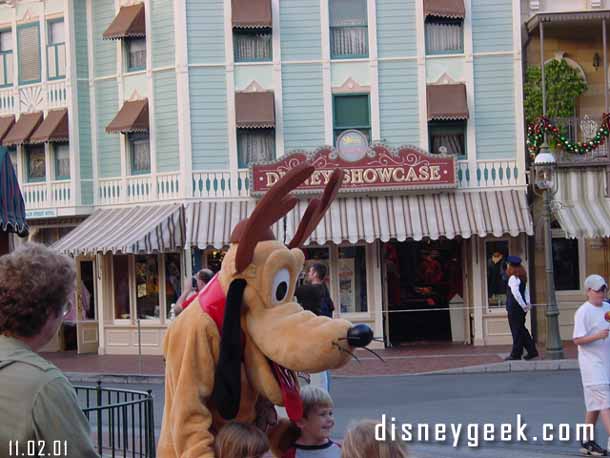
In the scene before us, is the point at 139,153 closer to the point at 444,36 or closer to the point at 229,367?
the point at 444,36

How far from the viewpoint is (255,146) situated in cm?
2322

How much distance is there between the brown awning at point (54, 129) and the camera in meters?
24.6

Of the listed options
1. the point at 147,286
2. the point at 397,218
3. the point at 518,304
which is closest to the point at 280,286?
the point at 518,304

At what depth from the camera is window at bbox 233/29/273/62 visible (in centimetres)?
2323

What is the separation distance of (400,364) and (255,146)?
20.9 ft

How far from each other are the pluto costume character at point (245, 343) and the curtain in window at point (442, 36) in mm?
18440

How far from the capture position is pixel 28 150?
84.2ft

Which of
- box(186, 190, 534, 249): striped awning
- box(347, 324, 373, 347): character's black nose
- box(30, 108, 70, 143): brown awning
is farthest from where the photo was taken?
box(30, 108, 70, 143): brown awning

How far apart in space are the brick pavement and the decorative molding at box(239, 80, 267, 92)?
6.30m

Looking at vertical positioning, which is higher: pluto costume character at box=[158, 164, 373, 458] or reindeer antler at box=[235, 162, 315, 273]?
reindeer antler at box=[235, 162, 315, 273]

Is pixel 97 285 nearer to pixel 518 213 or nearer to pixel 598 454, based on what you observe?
pixel 518 213

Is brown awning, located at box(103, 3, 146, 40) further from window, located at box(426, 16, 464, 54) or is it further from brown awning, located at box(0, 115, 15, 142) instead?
window, located at box(426, 16, 464, 54)

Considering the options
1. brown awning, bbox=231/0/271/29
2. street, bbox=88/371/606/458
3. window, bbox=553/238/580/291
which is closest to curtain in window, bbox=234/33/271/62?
brown awning, bbox=231/0/271/29

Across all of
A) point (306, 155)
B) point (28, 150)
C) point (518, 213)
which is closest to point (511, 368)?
point (518, 213)
